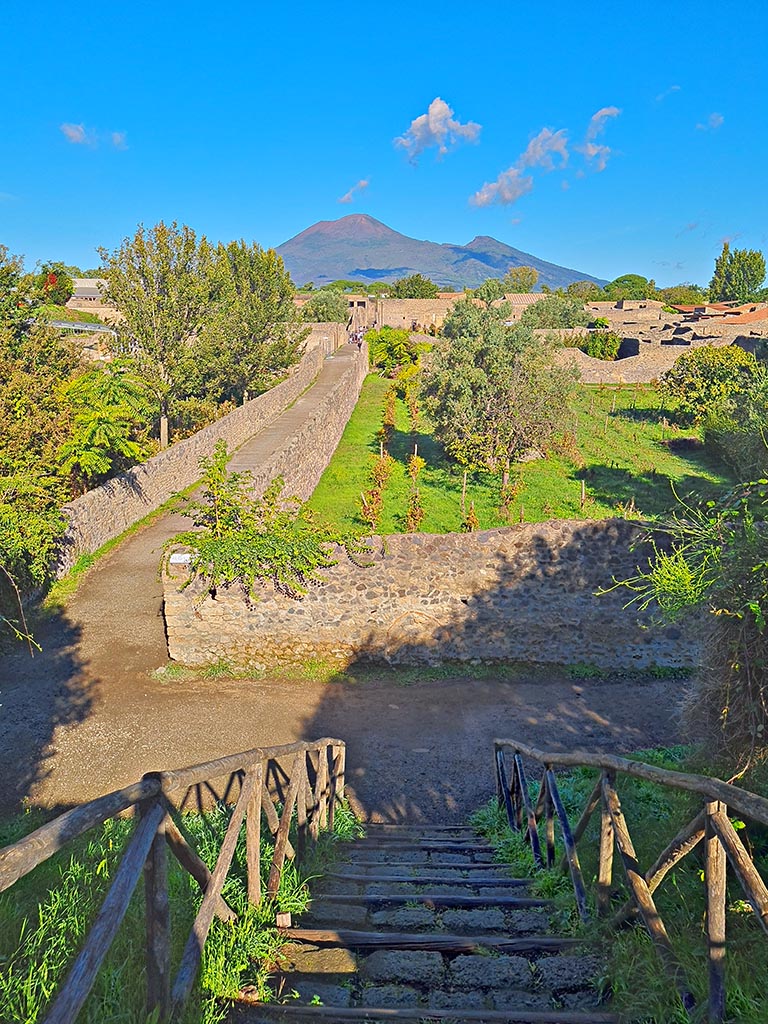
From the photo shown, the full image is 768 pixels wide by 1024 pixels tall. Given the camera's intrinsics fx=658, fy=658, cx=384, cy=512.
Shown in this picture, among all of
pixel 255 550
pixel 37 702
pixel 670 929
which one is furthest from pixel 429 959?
pixel 37 702

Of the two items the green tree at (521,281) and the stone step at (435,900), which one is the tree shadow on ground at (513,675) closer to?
the stone step at (435,900)

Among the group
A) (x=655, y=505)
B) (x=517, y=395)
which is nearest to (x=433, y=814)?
(x=655, y=505)

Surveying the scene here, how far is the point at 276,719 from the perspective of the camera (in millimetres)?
8945

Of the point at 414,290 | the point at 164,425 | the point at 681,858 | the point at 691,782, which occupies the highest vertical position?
the point at 414,290

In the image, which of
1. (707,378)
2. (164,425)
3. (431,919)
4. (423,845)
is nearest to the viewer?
(431,919)

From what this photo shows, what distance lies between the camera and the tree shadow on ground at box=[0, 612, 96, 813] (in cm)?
747

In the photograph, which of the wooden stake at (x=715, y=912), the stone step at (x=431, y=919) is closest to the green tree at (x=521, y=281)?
the stone step at (x=431, y=919)

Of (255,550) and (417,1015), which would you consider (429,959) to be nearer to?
(417,1015)

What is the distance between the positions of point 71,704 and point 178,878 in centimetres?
606

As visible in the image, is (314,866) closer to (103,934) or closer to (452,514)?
(103,934)

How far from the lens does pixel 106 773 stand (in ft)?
25.0

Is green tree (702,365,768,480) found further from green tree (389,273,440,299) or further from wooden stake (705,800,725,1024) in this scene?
green tree (389,273,440,299)

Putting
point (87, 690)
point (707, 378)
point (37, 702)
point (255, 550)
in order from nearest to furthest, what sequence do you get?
point (37, 702)
point (87, 690)
point (255, 550)
point (707, 378)

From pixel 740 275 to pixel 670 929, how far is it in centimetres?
9786
